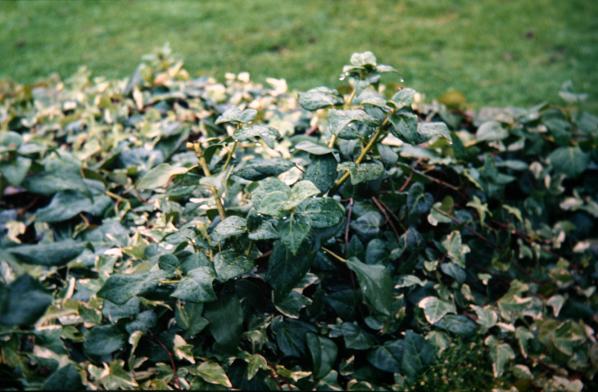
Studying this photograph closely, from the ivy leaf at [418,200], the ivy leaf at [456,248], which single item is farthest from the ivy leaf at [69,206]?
the ivy leaf at [456,248]

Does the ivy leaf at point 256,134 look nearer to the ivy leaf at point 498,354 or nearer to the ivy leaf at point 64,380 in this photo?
the ivy leaf at point 64,380

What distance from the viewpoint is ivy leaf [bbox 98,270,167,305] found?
1551mm

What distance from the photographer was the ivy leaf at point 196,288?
1.48 m

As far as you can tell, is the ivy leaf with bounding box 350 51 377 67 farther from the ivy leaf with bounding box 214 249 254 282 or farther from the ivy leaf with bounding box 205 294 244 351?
the ivy leaf with bounding box 205 294 244 351

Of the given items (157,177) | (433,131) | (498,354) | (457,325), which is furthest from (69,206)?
→ (498,354)

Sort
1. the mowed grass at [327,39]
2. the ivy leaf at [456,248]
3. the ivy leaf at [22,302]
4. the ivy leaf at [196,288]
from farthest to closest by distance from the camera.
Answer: the mowed grass at [327,39], the ivy leaf at [456,248], the ivy leaf at [196,288], the ivy leaf at [22,302]

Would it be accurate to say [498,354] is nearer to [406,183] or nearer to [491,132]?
[406,183]

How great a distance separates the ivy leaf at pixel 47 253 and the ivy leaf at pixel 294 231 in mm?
496

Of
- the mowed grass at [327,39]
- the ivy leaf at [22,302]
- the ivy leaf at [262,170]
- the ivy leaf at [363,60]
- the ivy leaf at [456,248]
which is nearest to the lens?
the ivy leaf at [22,302]

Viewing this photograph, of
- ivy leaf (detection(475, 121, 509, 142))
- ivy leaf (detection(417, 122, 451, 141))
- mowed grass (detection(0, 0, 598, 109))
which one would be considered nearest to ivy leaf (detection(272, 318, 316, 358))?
ivy leaf (detection(417, 122, 451, 141))

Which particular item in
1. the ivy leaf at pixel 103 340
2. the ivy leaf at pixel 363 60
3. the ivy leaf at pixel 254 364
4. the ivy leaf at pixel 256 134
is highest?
the ivy leaf at pixel 363 60

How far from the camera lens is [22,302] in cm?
128

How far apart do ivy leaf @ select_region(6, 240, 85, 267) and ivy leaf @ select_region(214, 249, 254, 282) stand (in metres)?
0.34

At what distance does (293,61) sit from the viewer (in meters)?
4.51
